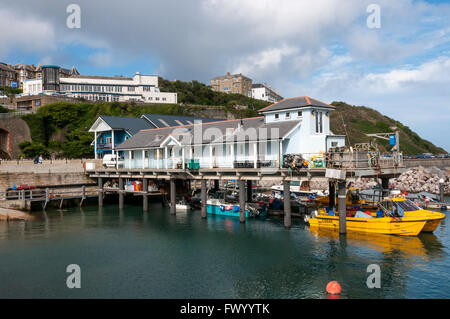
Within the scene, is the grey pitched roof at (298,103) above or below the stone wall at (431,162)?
above

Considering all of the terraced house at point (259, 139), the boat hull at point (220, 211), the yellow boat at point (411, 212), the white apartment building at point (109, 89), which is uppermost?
the white apartment building at point (109, 89)

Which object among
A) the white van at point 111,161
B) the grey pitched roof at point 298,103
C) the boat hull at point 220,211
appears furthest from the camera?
the white van at point 111,161

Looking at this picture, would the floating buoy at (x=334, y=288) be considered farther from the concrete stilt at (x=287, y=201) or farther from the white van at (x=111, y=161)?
the white van at (x=111, y=161)

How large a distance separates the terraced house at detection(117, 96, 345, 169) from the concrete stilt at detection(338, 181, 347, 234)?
3632 millimetres

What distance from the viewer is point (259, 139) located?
33.3 m

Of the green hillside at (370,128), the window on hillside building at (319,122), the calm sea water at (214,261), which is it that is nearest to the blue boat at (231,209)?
the calm sea water at (214,261)

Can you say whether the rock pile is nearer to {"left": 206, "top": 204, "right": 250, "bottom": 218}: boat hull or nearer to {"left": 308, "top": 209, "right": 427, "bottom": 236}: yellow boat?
{"left": 206, "top": 204, "right": 250, "bottom": 218}: boat hull

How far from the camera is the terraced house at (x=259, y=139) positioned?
33.8m

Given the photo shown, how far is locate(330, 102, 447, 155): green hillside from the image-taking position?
112m

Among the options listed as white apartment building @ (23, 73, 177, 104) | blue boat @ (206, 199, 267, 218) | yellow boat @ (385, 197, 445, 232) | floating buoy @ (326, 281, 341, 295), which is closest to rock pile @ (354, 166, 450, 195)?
blue boat @ (206, 199, 267, 218)

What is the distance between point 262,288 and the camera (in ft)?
59.3

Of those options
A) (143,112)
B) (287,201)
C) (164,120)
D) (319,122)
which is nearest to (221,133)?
(319,122)

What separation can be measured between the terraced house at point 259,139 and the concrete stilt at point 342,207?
3.63 m

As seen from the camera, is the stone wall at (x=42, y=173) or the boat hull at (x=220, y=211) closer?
the boat hull at (x=220, y=211)
